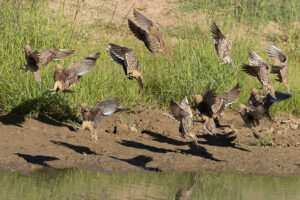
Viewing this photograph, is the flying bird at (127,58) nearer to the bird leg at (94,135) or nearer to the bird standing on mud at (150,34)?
the bird standing on mud at (150,34)

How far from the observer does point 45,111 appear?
30.0 ft

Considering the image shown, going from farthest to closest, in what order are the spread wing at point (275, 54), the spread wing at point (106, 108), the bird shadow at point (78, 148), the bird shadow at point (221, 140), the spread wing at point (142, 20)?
the spread wing at point (275, 54)
the bird shadow at point (221, 140)
the spread wing at point (142, 20)
the bird shadow at point (78, 148)
the spread wing at point (106, 108)

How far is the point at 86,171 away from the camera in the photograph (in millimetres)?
7531

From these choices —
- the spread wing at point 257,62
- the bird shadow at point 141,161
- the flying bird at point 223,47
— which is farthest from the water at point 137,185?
the flying bird at point 223,47

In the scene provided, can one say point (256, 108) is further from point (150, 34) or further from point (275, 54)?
point (150, 34)

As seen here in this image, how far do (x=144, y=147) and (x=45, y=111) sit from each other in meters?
1.55

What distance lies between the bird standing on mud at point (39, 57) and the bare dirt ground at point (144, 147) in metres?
0.99

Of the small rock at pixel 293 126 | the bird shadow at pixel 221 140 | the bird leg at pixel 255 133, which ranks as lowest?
the bird shadow at pixel 221 140

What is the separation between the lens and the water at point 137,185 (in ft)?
21.7

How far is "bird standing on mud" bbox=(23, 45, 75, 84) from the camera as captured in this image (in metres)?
7.78

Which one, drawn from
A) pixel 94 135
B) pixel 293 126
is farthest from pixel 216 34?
pixel 94 135

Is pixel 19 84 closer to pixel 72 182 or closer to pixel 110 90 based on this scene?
pixel 110 90

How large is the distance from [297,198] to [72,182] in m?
2.46

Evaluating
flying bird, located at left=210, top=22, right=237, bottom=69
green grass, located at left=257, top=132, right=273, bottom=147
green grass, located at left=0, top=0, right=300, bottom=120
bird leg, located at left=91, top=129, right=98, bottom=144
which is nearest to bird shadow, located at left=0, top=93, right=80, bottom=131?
green grass, located at left=0, top=0, right=300, bottom=120
